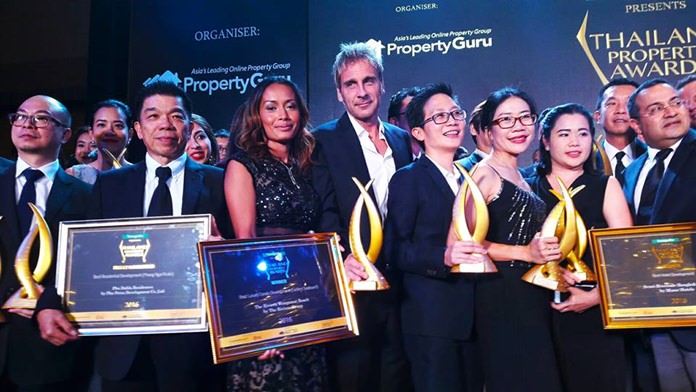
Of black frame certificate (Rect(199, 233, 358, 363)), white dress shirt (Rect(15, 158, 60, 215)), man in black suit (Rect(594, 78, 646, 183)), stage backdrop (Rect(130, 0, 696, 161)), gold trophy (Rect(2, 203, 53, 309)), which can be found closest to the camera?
black frame certificate (Rect(199, 233, 358, 363))

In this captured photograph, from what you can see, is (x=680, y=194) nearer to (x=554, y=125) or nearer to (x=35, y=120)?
(x=554, y=125)

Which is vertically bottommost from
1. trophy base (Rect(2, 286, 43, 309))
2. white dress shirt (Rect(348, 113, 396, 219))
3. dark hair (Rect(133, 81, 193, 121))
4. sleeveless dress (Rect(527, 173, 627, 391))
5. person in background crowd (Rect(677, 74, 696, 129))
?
sleeveless dress (Rect(527, 173, 627, 391))

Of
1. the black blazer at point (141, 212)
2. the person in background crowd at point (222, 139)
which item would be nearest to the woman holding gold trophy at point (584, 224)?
the black blazer at point (141, 212)

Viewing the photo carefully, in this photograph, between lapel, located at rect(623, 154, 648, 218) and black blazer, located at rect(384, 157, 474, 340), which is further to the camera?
lapel, located at rect(623, 154, 648, 218)

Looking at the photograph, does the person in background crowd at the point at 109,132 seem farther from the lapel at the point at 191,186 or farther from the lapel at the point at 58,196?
the lapel at the point at 191,186

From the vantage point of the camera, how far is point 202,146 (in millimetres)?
4203

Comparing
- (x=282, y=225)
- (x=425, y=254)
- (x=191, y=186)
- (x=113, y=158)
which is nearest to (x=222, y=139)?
(x=113, y=158)

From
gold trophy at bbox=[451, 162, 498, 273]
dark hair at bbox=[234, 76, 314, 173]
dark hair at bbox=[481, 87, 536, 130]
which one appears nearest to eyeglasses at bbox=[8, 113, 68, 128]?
dark hair at bbox=[234, 76, 314, 173]

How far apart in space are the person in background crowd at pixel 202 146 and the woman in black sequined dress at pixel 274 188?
139 centimetres

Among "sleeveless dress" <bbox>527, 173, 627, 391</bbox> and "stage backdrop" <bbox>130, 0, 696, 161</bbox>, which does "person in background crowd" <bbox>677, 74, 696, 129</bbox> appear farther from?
"sleeveless dress" <bbox>527, 173, 627, 391</bbox>

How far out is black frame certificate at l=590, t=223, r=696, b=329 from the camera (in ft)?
8.31

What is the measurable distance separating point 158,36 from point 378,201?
3.44 meters

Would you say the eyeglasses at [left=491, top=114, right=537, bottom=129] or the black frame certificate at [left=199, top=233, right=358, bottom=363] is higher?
the eyeglasses at [left=491, top=114, right=537, bottom=129]

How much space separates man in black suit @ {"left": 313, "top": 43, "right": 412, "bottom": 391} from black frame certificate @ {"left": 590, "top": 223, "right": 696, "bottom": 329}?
0.92 metres
